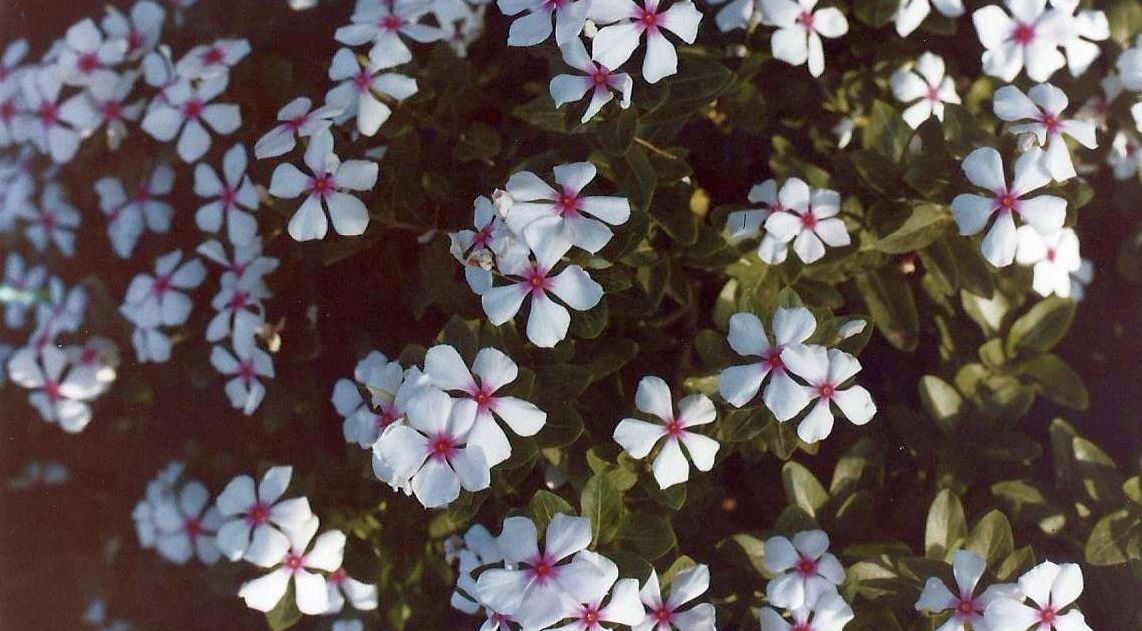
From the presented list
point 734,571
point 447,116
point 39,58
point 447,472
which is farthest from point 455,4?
point 39,58

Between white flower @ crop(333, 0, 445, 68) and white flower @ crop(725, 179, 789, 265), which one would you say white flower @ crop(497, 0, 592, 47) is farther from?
white flower @ crop(725, 179, 789, 265)

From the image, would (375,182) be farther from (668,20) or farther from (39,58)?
(39,58)

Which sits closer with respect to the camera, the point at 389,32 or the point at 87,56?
the point at 389,32

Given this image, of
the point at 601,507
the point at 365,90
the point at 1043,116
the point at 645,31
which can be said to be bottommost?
the point at 601,507

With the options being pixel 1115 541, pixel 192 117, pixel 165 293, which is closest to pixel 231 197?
pixel 192 117

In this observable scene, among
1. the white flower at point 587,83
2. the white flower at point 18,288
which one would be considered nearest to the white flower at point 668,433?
the white flower at point 587,83

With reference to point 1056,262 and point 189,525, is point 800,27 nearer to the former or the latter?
point 1056,262
